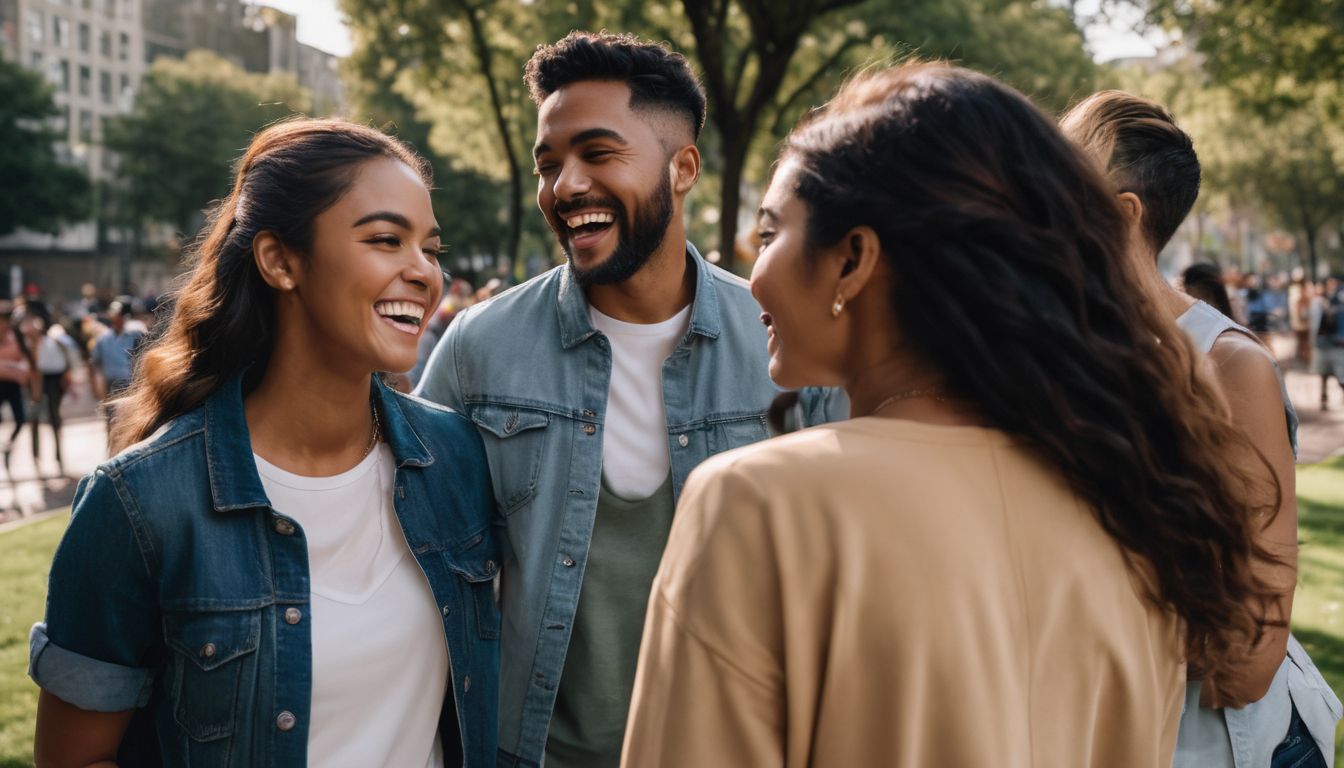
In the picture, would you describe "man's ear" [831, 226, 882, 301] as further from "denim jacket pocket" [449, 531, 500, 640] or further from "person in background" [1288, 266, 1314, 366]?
"person in background" [1288, 266, 1314, 366]

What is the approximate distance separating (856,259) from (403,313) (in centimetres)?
130

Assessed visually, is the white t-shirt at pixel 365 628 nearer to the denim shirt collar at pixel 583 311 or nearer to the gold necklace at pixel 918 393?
the denim shirt collar at pixel 583 311

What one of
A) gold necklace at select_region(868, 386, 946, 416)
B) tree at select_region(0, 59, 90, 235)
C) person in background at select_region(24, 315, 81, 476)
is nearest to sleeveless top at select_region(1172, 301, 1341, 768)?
gold necklace at select_region(868, 386, 946, 416)

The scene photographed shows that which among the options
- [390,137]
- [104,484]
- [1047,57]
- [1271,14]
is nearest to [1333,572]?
[390,137]

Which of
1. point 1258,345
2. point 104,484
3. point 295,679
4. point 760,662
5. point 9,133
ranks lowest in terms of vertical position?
point 295,679

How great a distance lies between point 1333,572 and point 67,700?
8.54m

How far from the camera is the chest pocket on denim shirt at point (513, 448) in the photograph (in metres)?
2.95

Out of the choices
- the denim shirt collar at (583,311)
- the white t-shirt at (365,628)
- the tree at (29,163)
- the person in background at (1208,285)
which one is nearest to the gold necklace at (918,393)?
the white t-shirt at (365,628)

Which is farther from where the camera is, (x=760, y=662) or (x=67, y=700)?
(x=67, y=700)

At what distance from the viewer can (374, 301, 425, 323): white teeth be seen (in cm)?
249

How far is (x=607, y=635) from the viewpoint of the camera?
2.88 meters

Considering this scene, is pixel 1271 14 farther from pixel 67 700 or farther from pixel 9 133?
pixel 9 133

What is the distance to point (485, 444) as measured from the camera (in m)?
2.99

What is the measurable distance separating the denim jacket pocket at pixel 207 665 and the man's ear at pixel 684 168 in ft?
5.43
